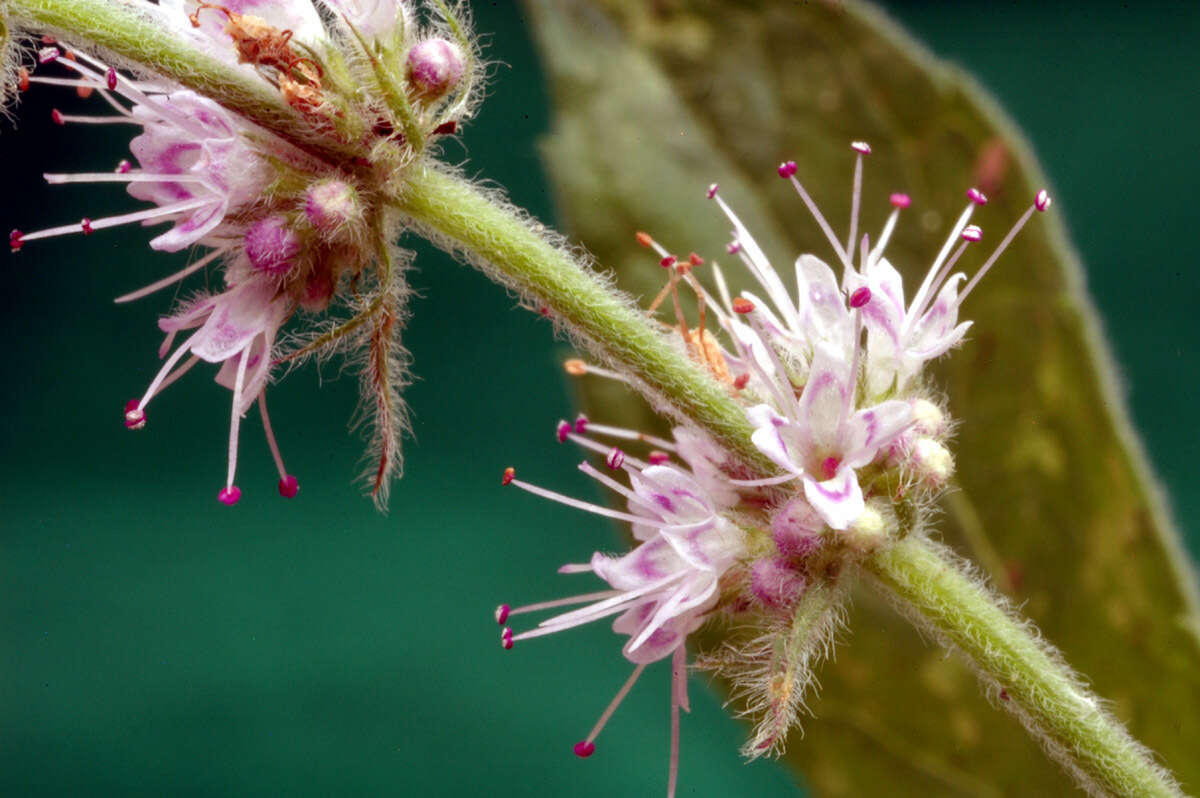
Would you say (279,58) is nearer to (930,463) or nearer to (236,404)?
(236,404)

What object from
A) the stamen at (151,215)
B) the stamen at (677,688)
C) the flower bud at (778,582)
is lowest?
the stamen at (677,688)

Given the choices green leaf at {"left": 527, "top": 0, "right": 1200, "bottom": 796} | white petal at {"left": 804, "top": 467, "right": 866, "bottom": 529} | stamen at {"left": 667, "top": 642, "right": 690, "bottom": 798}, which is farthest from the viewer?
green leaf at {"left": 527, "top": 0, "right": 1200, "bottom": 796}

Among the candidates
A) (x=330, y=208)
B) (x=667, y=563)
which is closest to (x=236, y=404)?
(x=330, y=208)

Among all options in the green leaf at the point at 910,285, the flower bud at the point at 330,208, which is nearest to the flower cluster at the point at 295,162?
the flower bud at the point at 330,208

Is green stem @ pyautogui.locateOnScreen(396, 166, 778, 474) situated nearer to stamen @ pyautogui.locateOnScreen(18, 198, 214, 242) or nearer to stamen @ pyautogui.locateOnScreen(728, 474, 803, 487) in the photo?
A: stamen @ pyautogui.locateOnScreen(728, 474, 803, 487)

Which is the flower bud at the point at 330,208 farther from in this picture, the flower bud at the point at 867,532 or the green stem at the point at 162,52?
the flower bud at the point at 867,532

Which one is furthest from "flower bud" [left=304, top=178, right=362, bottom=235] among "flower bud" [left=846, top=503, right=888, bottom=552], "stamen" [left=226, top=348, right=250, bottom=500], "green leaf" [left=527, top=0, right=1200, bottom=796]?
"green leaf" [left=527, top=0, right=1200, bottom=796]
